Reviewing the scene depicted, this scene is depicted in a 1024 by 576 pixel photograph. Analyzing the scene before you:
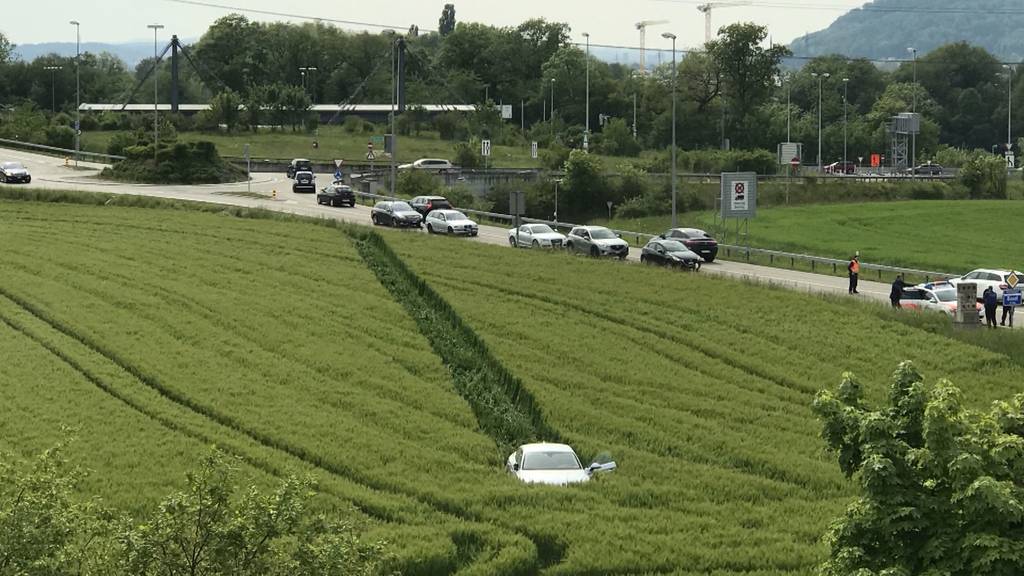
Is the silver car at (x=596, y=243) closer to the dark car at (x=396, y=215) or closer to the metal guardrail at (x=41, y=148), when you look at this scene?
the dark car at (x=396, y=215)

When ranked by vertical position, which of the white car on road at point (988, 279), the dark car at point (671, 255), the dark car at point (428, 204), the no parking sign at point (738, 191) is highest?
the no parking sign at point (738, 191)

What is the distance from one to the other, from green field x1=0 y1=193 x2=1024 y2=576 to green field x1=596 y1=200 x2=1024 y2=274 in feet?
64.0

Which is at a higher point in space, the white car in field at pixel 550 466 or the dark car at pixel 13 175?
the dark car at pixel 13 175

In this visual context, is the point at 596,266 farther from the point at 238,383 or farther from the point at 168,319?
the point at 238,383

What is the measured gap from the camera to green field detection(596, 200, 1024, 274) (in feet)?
219

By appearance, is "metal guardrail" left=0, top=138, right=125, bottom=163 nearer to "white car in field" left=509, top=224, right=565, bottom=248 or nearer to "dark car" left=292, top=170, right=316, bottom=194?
"dark car" left=292, top=170, right=316, bottom=194

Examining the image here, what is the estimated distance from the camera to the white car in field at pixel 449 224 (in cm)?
6488

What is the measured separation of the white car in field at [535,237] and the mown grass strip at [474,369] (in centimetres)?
1003

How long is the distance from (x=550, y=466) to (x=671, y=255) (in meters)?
27.5

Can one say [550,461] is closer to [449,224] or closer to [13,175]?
[449,224]

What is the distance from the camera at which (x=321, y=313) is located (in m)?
42.7

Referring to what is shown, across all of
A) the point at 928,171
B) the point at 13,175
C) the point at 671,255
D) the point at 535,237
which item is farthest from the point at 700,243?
the point at 928,171

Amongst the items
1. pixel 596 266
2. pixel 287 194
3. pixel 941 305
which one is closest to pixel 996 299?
pixel 941 305

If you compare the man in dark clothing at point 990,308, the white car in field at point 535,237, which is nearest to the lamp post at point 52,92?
the white car in field at point 535,237
